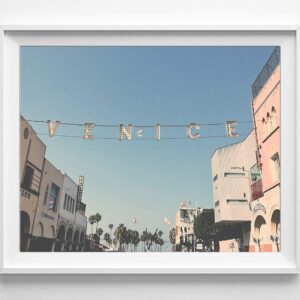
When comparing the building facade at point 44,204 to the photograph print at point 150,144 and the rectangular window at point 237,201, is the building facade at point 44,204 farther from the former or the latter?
the rectangular window at point 237,201

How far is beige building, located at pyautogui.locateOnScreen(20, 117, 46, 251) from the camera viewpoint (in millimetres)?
2311

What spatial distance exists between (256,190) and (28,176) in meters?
1.00

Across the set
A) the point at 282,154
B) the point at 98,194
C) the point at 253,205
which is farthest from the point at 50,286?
the point at 282,154

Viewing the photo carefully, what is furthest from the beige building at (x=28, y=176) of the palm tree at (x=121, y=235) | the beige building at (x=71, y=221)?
the palm tree at (x=121, y=235)

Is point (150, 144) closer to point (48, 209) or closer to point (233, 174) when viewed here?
point (233, 174)

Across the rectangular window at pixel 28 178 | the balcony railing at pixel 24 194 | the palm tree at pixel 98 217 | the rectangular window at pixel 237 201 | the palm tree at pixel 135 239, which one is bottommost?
the palm tree at pixel 135 239

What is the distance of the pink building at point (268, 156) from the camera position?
2314 millimetres

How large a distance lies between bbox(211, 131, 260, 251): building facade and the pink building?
1.6 inches

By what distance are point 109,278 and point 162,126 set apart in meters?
0.70

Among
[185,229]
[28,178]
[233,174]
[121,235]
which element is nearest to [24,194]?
[28,178]

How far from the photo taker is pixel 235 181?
2379 mm

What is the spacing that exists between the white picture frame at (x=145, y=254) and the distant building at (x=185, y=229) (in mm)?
39

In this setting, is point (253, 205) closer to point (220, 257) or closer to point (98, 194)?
point (220, 257)
